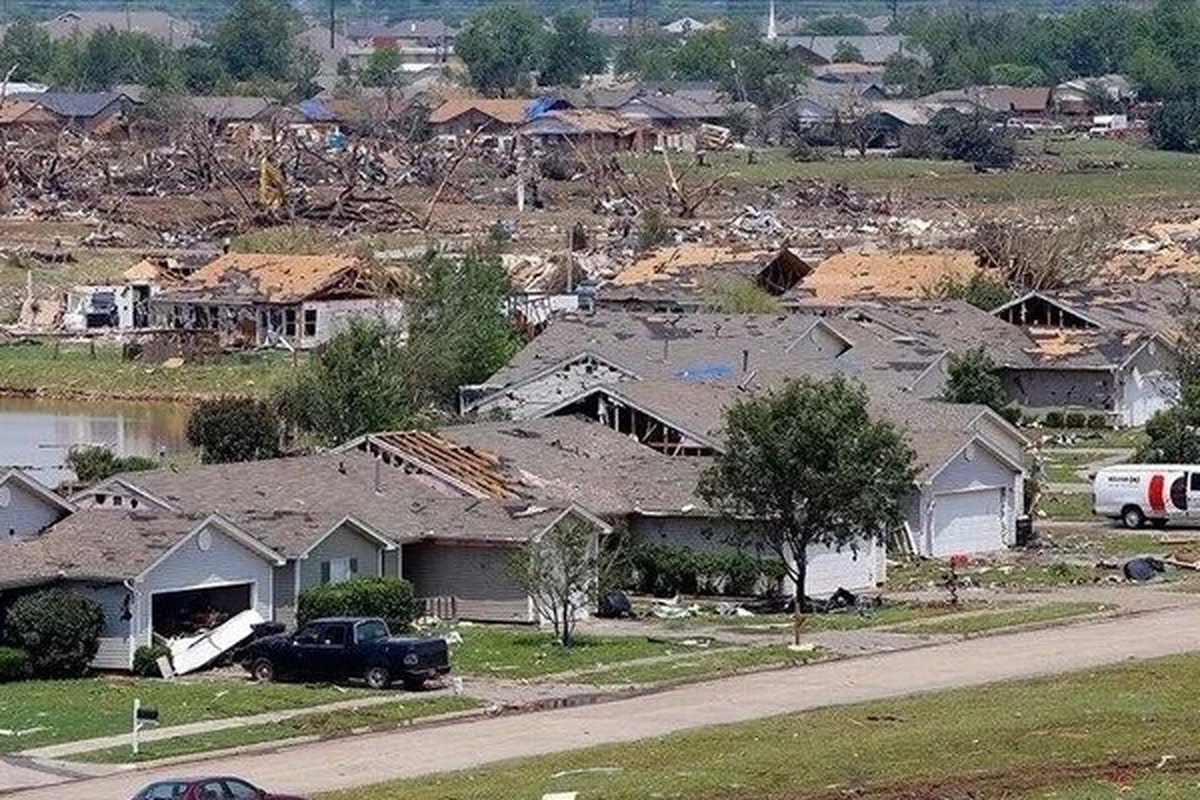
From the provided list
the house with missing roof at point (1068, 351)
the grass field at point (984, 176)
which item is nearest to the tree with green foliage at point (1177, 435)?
the house with missing roof at point (1068, 351)

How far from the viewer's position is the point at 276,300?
86438mm


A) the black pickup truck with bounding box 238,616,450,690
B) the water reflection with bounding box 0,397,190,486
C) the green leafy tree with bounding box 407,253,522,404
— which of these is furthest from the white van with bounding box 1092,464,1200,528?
the black pickup truck with bounding box 238,616,450,690

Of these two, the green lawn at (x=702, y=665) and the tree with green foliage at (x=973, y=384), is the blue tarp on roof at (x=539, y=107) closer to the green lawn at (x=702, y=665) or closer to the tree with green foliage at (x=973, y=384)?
the tree with green foliage at (x=973, y=384)

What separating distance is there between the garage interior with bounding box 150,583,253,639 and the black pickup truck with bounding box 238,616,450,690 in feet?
6.05

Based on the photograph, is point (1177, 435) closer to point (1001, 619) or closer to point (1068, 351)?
point (1068, 351)

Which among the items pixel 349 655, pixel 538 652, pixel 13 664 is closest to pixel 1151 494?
pixel 538 652

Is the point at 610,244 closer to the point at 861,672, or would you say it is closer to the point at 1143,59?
the point at 861,672

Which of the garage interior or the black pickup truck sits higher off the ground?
the garage interior

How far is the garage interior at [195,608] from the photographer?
40.1 metres

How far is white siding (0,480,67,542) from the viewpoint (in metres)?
41.5

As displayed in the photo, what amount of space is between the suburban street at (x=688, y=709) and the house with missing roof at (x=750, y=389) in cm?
906

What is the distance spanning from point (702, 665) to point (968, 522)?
1436 centimetres

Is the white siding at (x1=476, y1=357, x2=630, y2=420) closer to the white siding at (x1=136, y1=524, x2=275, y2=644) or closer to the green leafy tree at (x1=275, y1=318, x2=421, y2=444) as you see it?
the green leafy tree at (x1=275, y1=318, x2=421, y2=444)

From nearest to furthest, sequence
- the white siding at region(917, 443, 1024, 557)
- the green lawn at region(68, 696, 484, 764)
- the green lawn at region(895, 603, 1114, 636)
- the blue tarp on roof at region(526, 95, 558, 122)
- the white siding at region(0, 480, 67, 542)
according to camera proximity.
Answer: the green lawn at region(68, 696, 484, 764)
the white siding at region(0, 480, 67, 542)
the green lawn at region(895, 603, 1114, 636)
the white siding at region(917, 443, 1024, 557)
the blue tarp on roof at region(526, 95, 558, 122)
